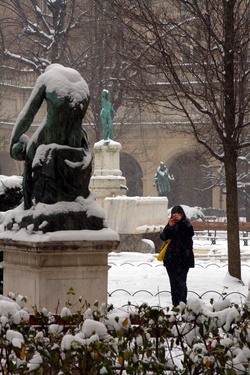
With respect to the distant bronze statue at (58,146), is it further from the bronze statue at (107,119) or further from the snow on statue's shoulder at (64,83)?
Answer: the bronze statue at (107,119)

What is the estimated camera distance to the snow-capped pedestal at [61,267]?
7.41 meters

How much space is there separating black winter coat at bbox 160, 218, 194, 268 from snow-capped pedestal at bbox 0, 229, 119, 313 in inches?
94.8

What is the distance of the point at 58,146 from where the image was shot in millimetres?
7660

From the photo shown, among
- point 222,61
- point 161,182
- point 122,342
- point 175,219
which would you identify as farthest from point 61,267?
point 161,182

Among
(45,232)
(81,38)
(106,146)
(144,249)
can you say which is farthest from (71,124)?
(81,38)

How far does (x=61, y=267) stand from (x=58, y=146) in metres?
1.13

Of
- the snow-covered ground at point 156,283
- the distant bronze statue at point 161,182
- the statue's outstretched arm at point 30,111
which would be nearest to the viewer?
the statue's outstretched arm at point 30,111

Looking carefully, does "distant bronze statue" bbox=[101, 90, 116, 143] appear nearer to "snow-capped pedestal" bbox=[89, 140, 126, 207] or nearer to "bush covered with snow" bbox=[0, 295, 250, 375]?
"snow-capped pedestal" bbox=[89, 140, 126, 207]

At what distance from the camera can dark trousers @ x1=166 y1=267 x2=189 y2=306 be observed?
9977mm

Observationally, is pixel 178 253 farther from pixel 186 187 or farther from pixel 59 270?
pixel 186 187

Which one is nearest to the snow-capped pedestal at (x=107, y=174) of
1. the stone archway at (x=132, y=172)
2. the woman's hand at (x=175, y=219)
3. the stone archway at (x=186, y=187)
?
the woman's hand at (x=175, y=219)

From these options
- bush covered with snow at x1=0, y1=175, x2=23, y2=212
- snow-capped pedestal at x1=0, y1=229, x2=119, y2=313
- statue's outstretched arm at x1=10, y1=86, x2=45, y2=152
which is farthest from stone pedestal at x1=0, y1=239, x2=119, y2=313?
bush covered with snow at x1=0, y1=175, x2=23, y2=212

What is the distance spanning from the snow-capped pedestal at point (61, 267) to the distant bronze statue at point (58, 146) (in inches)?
8.4

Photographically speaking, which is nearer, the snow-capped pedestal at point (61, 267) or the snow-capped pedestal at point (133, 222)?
the snow-capped pedestal at point (61, 267)
